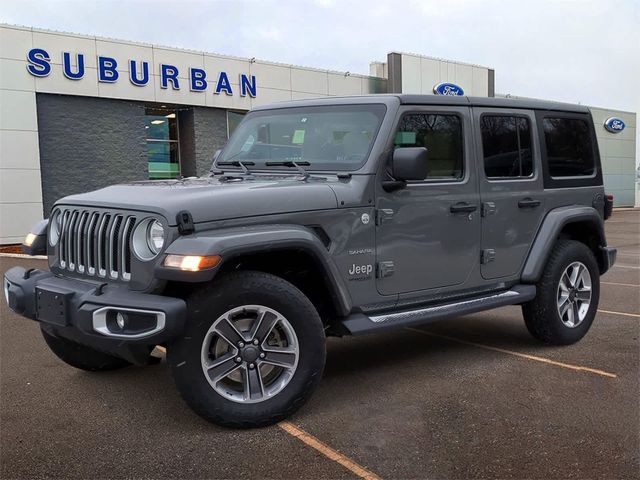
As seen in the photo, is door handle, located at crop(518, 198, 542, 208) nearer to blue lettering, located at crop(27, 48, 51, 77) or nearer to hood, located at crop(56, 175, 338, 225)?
hood, located at crop(56, 175, 338, 225)

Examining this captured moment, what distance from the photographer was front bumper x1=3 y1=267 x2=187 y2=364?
Result: 3326 mm

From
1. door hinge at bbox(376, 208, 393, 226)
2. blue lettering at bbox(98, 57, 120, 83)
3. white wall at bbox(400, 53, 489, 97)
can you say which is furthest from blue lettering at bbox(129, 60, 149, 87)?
door hinge at bbox(376, 208, 393, 226)

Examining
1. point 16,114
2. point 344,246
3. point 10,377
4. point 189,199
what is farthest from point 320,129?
point 16,114

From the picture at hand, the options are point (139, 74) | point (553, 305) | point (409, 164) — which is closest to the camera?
point (409, 164)

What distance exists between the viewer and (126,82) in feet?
51.6

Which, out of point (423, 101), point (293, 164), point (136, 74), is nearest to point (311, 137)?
point (293, 164)

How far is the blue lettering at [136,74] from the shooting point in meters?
15.7

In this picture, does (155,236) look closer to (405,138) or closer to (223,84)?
(405,138)

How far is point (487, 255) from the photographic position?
A: 4969mm

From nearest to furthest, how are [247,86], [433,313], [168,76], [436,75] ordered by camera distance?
[433,313], [168,76], [247,86], [436,75]

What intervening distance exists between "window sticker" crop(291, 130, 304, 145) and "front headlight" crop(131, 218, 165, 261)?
1560 millimetres

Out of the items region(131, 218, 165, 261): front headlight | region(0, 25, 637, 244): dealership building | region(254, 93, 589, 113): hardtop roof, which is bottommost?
region(131, 218, 165, 261): front headlight

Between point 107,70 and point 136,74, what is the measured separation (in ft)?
2.39

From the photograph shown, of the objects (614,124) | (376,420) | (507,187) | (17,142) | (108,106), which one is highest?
(614,124)
